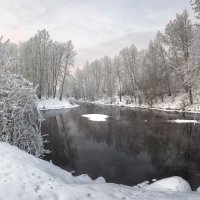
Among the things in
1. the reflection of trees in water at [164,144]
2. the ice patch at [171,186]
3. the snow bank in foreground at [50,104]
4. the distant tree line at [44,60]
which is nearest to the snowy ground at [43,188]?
the ice patch at [171,186]

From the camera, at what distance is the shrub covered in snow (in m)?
10.4

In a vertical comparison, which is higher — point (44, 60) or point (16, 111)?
point (44, 60)

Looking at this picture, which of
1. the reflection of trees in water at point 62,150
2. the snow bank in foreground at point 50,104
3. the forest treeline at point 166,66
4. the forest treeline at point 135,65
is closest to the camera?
the reflection of trees in water at point 62,150

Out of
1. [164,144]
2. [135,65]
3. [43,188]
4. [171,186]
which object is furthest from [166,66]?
[43,188]

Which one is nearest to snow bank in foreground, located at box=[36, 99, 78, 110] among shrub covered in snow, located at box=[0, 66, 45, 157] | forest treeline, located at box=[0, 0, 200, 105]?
forest treeline, located at box=[0, 0, 200, 105]

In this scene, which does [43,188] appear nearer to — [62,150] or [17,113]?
[17,113]

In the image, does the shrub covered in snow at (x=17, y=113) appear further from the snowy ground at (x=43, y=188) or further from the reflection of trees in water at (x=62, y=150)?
the snowy ground at (x=43, y=188)

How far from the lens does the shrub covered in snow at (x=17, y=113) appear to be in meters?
10.4

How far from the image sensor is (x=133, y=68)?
68.2 m

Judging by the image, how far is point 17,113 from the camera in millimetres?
11273

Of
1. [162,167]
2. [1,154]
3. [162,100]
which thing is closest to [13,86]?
[1,154]

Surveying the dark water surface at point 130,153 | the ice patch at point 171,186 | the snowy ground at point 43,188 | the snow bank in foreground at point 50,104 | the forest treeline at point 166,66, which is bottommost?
the dark water surface at point 130,153

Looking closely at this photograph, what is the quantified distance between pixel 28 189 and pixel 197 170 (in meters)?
7.94

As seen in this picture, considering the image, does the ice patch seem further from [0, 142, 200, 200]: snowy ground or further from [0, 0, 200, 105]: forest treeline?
[0, 0, 200, 105]: forest treeline
